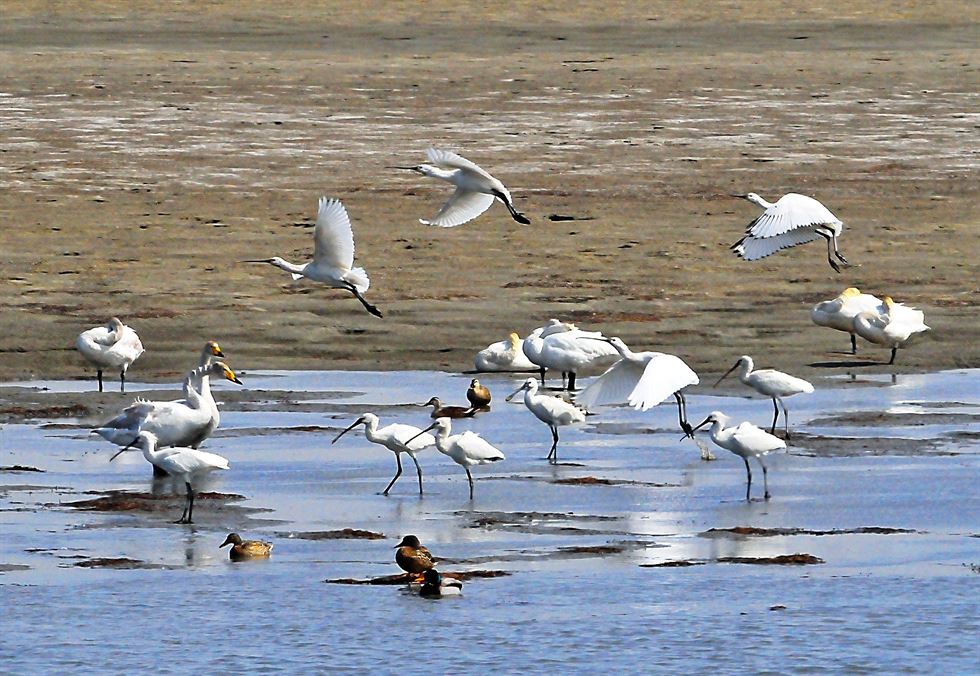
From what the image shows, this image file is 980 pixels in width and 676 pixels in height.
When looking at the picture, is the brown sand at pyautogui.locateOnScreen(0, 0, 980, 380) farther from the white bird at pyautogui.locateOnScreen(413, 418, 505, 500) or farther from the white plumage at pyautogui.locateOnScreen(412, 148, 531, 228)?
the white bird at pyautogui.locateOnScreen(413, 418, 505, 500)

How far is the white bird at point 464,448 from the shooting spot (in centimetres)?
1402

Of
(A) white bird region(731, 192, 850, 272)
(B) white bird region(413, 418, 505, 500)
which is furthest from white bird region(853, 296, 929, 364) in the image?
(B) white bird region(413, 418, 505, 500)

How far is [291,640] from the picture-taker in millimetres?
11141

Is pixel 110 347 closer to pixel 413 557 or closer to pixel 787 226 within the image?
pixel 787 226

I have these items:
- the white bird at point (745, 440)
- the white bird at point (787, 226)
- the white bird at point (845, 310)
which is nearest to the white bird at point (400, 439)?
the white bird at point (745, 440)

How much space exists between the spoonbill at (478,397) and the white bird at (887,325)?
11.6ft

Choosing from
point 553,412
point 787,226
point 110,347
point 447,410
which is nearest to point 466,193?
point 787,226

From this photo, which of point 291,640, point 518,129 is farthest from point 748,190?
point 291,640

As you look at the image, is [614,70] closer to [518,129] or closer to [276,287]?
[518,129]

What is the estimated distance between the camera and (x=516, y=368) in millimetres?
18812

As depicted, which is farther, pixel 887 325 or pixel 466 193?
pixel 466 193

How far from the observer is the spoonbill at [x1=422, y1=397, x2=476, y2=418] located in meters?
16.7

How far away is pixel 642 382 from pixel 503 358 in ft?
14.6

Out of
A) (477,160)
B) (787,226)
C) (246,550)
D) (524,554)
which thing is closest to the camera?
(246,550)
